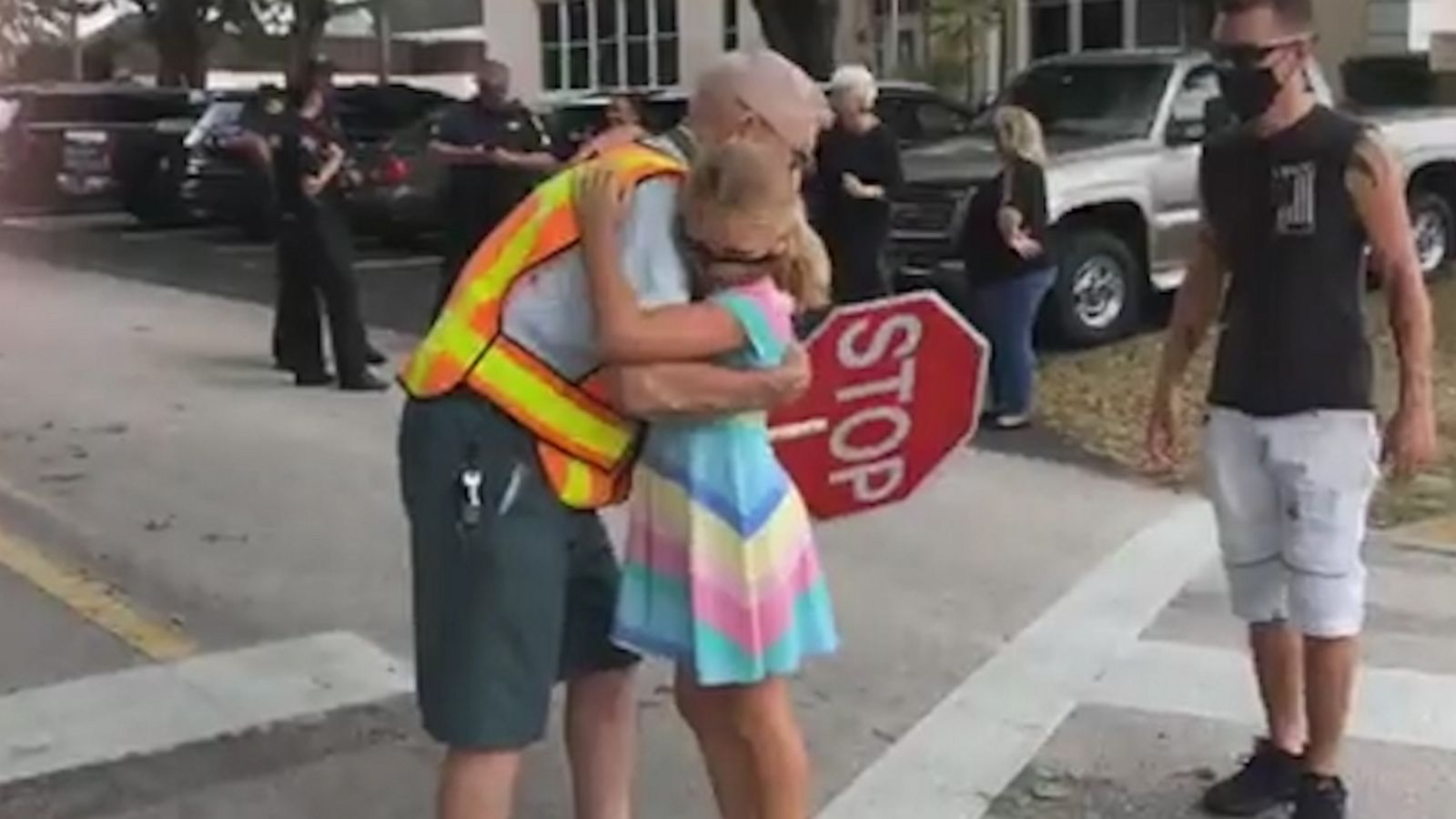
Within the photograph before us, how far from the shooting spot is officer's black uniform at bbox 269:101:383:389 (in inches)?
450

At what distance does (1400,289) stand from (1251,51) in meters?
0.60

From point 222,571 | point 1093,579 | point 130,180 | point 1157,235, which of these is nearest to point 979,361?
point 1093,579

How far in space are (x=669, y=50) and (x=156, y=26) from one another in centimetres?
1040

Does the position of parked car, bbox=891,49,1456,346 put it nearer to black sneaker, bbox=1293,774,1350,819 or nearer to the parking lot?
the parking lot

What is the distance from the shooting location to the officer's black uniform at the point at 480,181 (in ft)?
41.1

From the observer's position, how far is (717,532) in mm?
3934

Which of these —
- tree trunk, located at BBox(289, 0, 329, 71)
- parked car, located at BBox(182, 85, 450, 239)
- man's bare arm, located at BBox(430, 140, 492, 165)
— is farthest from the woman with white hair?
tree trunk, located at BBox(289, 0, 329, 71)

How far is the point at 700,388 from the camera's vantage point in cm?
383

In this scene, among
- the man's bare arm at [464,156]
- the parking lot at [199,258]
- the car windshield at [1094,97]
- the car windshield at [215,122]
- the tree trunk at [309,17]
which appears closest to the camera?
the man's bare arm at [464,156]

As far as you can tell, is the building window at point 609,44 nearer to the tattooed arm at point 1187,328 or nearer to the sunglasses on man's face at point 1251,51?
the tattooed arm at point 1187,328

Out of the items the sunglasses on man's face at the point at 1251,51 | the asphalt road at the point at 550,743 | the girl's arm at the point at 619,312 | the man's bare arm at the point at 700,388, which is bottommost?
the asphalt road at the point at 550,743

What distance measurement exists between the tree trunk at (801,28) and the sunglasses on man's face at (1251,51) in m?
16.4

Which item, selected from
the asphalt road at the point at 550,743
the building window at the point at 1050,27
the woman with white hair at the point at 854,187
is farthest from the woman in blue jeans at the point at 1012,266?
the building window at the point at 1050,27

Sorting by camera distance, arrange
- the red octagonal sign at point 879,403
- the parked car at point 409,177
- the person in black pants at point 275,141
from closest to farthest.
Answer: the red octagonal sign at point 879,403, the person in black pants at point 275,141, the parked car at point 409,177
